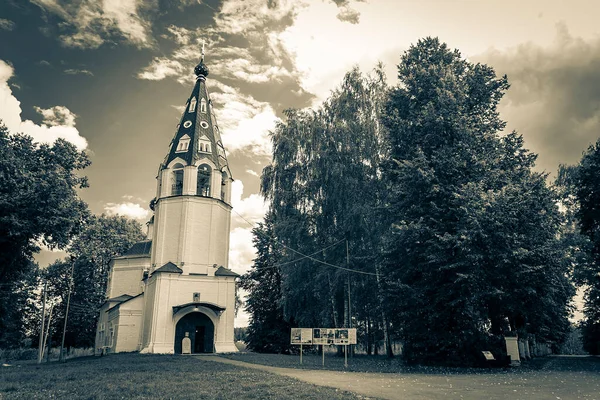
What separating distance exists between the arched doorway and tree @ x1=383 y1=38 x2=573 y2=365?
1740 cm

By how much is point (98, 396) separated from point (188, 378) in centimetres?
426

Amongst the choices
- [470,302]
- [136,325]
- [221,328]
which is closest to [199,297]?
[221,328]

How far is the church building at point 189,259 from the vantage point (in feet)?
111

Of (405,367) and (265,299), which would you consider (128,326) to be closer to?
(265,299)

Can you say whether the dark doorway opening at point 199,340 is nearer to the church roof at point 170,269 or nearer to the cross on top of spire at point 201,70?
the church roof at point 170,269

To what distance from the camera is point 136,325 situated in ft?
127

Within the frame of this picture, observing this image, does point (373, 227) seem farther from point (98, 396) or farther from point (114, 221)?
point (114, 221)

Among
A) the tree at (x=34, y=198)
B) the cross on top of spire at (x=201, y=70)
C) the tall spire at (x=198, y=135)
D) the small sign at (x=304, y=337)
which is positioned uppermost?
the cross on top of spire at (x=201, y=70)

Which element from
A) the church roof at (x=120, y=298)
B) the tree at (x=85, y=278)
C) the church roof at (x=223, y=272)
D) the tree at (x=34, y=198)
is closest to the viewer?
the tree at (x=34, y=198)

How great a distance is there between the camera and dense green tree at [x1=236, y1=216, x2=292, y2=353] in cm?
3894

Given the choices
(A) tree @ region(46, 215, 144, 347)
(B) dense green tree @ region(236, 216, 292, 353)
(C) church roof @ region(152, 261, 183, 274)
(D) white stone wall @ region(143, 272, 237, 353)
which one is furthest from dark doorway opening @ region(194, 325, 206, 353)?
(A) tree @ region(46, 215, 144, 347)

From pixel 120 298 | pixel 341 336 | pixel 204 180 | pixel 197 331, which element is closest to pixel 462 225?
pixel 341 336

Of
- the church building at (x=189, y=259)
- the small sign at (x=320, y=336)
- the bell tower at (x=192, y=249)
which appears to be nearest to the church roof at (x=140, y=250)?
the church building at (x=189, y=259)

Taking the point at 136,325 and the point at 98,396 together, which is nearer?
the point at 98,396
